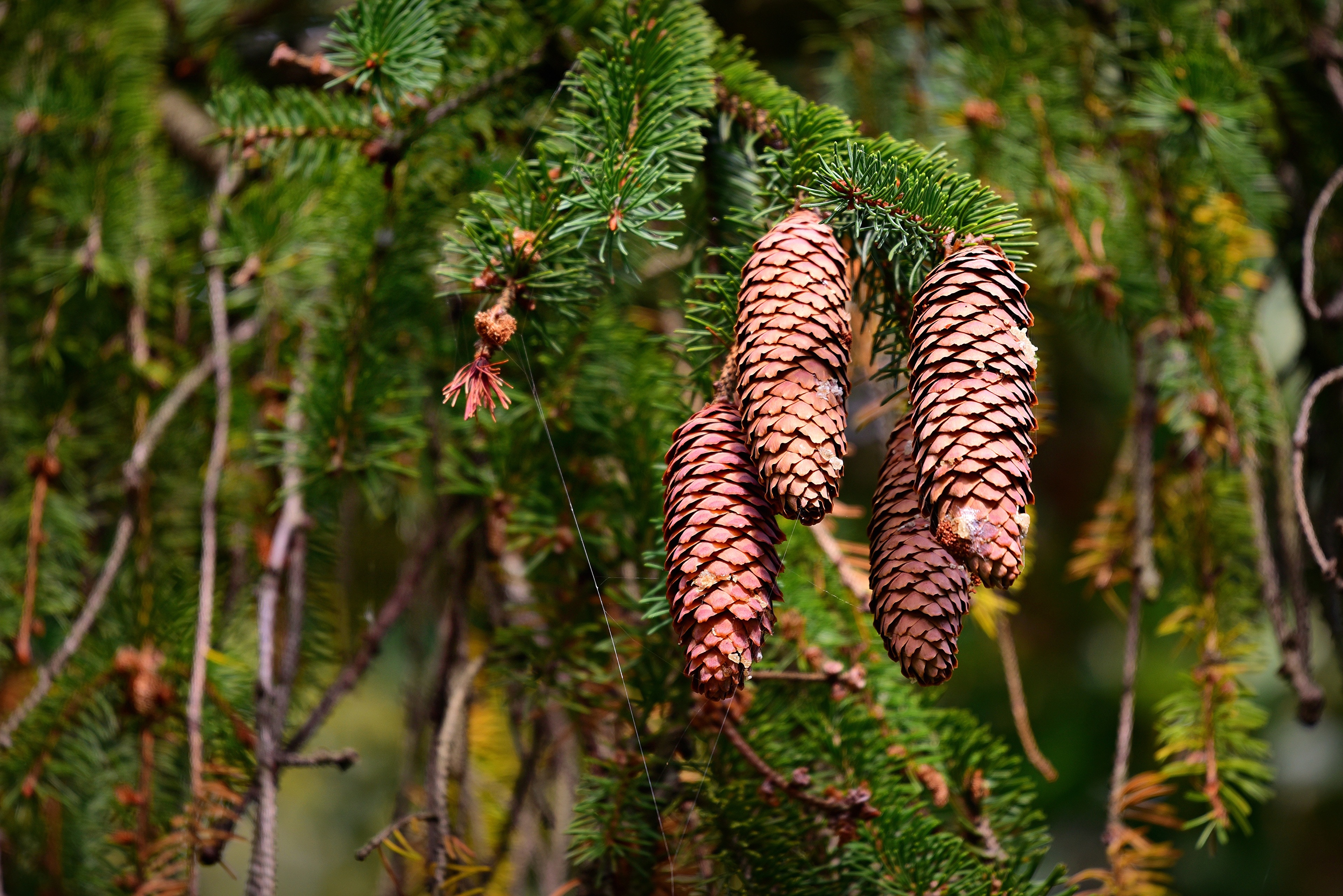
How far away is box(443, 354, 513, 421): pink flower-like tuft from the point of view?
43cm

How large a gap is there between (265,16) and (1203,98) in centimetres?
110

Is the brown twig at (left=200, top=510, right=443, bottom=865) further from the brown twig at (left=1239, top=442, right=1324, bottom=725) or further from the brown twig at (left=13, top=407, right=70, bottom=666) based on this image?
the brown twig at (left=1239, top=442, right=1324, bottom=725)

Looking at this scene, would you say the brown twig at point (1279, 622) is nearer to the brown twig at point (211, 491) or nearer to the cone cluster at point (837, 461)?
the cone cluster at point (837, 461)

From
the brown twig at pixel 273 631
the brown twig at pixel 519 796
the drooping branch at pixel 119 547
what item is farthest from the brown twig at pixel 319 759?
the drooping branch at pixel 119 547

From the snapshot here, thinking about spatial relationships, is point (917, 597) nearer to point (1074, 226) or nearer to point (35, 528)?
point (1074, 226)

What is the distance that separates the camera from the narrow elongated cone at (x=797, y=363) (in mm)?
395

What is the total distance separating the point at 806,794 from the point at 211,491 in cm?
53

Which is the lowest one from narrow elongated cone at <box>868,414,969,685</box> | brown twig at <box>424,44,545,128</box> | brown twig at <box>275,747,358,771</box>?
brown twig at <box>275,747,358,771</box>

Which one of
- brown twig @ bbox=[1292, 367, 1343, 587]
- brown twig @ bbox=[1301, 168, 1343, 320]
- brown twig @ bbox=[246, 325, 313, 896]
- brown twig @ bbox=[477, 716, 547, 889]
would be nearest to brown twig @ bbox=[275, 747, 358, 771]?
brown twig @ bbox=[246, 325, 313, 896]

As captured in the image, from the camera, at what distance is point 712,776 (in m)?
0.60

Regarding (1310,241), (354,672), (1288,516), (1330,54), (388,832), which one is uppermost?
(1330,54)

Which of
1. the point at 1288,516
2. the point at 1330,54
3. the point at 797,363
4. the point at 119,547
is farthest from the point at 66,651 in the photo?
the point at 1330,54

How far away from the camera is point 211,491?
0.75 m

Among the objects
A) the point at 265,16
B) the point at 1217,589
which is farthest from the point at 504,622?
the point at 265,16
